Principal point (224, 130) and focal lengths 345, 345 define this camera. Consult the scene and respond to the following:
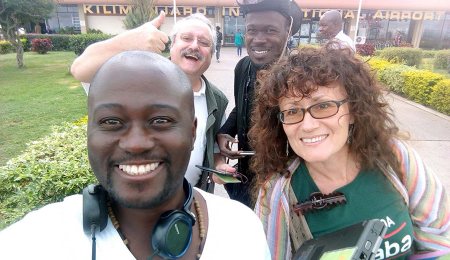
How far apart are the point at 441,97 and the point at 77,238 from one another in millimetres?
9541

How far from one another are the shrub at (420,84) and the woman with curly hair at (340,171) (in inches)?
345

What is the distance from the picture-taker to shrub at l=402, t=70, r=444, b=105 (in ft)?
30.2

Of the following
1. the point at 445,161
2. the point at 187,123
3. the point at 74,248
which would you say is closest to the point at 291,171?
the point at 187,123

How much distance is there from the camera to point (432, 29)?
2698 cm

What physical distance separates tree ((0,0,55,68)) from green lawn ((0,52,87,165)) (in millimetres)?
1537

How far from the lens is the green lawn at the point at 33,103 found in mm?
6547

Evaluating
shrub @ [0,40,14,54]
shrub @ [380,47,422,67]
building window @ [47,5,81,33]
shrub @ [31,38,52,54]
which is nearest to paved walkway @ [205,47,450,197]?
shrub @ [380,47,422,67]

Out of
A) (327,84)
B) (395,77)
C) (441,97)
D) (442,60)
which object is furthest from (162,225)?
(442,60)

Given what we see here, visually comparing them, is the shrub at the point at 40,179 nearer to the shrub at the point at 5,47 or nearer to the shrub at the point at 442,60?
the shrub at the point at 442,60

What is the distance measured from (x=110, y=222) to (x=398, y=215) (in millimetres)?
1293

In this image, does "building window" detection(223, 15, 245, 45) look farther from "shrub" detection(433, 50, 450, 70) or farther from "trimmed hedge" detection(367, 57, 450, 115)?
"trimmed hedge" detection(367, 57, 450, 115)

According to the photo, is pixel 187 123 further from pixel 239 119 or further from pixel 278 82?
pixel 239 119

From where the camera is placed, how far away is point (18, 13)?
1494 centimetres

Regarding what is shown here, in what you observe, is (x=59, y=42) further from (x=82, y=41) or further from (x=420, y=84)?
(x=420, y=84)
